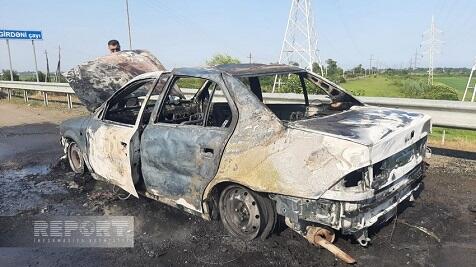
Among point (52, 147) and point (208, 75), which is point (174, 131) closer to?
point (208, 75)

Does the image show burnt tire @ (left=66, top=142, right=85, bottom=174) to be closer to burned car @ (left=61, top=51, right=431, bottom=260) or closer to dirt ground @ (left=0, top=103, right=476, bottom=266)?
dirt ground @ (left=0, top=103, right=476, bottom=266)

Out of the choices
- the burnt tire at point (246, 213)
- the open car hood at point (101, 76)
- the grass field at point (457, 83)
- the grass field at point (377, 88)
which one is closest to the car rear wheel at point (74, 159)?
the open car hood at point (101, 76)

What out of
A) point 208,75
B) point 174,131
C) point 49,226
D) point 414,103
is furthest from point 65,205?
point 414,103

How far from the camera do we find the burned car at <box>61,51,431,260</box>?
10.7ft

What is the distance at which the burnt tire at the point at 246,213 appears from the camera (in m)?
3.73

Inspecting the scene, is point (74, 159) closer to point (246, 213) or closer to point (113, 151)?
point (113, 151)

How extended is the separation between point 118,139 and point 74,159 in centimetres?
192

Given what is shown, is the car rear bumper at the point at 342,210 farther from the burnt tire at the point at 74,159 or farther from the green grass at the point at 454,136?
the green grass at the point at 454,136

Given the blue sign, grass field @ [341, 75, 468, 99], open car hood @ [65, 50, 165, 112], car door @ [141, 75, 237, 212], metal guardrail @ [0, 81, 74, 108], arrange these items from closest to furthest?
Result: 1. car door @ [141, 75, 237, 212]
2. open car hood @ [65, 50, 165, 112]
3. metal guardrail @ [0, 81, 74, 108]
4. the blue sign
5. grass field @ [341, 75, 468, 99]

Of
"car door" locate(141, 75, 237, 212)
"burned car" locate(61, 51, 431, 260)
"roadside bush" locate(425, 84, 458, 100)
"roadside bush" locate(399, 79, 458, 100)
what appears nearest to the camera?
"burned car" locate(61, 51, 431, 260)

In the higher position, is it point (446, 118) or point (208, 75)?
point (208, 75)

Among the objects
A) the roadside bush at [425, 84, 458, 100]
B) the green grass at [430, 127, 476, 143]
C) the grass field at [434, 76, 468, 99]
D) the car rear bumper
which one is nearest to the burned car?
the car rear bumper

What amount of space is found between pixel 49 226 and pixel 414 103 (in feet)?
18.1

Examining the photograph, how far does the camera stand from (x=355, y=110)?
4.50m
